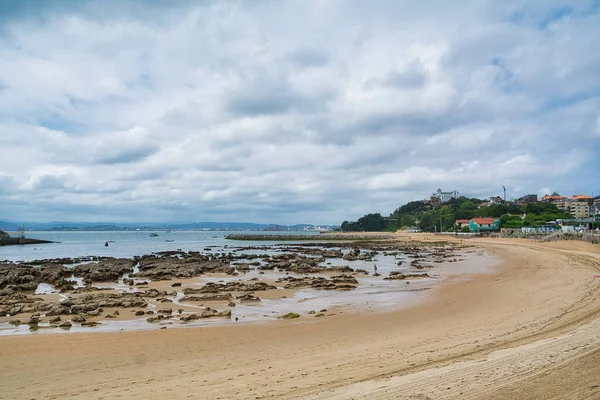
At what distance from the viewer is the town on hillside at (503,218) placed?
260 feet

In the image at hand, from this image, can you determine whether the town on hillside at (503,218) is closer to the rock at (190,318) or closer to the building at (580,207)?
the building at (580,207)

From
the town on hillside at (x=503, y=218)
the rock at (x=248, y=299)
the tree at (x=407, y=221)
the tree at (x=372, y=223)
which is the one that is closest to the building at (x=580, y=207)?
the town on hillside at (x=503, y=218)

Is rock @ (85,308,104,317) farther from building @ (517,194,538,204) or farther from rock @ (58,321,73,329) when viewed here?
building @ (517,194,538,204)

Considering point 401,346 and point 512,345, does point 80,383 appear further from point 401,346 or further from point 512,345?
point 512,345

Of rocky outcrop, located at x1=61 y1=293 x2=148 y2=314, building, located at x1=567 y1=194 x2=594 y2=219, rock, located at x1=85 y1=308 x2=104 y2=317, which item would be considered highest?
building, located at x1=567 y1=194 x2=594 y2=219

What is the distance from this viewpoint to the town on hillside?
79.3 meters

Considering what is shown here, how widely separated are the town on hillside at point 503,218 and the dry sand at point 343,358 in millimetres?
58914

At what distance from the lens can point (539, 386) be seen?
6.00 m

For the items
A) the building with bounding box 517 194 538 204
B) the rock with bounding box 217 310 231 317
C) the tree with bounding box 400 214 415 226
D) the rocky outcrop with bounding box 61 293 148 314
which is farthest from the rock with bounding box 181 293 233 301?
the building with bounding box 517 194 538 204

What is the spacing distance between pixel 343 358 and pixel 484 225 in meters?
104

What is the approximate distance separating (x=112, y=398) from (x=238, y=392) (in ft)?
7.31

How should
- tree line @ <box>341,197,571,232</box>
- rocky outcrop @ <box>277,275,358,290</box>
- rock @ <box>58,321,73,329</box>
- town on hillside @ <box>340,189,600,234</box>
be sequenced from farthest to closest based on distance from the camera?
1. tree line @ <box>341,197,571,232</box>
2. town on hillside @ <box>340,189,600,234</box>
3. rocky outcrop @ <box>277,275,358,290</box>
4. rock @ <box>58,321,73,329</box>

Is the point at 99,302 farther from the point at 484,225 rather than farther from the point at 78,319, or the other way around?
the point at 484,225

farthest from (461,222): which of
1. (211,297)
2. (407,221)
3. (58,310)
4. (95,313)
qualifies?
(58,310)
